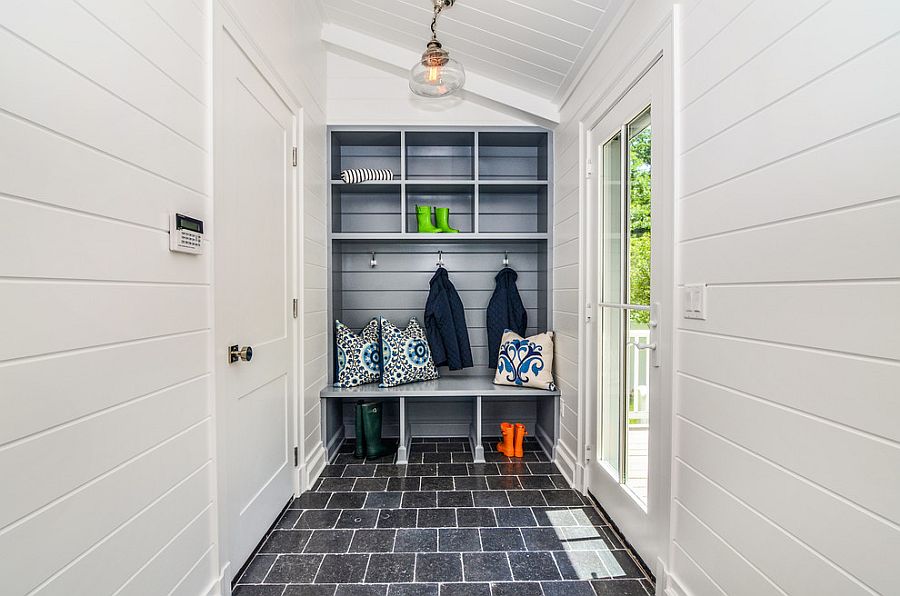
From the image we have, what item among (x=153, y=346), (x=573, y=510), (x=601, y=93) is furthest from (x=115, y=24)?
(x=573, y=510)

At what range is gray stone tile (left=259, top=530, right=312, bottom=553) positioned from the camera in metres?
1.97

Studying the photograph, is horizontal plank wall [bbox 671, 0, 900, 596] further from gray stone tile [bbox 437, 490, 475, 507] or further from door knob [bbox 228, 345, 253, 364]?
door knob [bbox 228, 345, 253, 364]

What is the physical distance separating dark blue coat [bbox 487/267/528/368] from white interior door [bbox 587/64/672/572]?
3.22 feet

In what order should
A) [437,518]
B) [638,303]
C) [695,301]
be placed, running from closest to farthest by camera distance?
[695,301] < [638,303] < [437,518]

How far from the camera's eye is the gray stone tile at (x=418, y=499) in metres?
2.37

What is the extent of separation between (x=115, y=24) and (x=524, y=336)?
287 cm

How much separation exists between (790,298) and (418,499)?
79.3 inches

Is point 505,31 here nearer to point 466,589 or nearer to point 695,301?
point 695,301

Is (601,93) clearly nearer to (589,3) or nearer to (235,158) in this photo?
(589,3)

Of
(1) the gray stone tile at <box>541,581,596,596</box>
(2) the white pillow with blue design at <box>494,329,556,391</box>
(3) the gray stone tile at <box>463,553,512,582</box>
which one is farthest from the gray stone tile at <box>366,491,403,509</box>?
(2) the white pillow with blue design at <box>494,329,556,391</box>

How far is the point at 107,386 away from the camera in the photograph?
106 centimetres

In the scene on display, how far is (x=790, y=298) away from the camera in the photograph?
105 centimetres

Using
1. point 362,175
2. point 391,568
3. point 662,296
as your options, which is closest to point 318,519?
point 391,568

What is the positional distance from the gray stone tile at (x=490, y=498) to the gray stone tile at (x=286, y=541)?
873 mm
